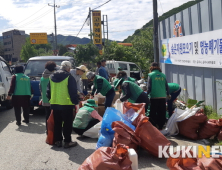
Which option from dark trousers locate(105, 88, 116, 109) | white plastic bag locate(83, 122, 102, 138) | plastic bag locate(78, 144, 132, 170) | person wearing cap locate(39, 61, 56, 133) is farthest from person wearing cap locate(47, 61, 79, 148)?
plastic bag locate(78, 144, 132, 170)

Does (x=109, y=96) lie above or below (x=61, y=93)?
below

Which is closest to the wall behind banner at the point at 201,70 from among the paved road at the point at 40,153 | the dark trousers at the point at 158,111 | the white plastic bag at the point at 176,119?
the white plastic bag at the point at 176,119

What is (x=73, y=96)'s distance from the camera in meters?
5.52

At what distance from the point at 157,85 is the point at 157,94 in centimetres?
21

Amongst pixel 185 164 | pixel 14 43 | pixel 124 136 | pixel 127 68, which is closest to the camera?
pixel 185 164

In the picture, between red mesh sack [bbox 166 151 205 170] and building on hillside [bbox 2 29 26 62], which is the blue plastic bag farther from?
building on hillside [bbox 2 29 26 62]

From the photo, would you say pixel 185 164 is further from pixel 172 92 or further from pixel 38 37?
pixel 38 37

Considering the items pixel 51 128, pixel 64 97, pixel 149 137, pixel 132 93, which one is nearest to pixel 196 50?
pixel 132 93

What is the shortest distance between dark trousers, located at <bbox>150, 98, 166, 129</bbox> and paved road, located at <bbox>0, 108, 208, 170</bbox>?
762 mm

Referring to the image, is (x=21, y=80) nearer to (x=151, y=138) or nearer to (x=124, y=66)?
(x=151, y=138)

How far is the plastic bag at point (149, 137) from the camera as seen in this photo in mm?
4840

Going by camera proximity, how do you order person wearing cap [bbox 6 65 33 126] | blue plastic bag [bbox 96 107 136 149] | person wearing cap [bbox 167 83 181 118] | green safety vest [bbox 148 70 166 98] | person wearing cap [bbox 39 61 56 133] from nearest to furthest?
blue plastic bag [bbox 96 107 136 149]
person wearing cap [bbox 39 61 56 133]
green safety vest [bbox 148 70 166 98]
person wearing cap [bbox 167 83 181 118]
person wearing cap [bbox 6 65 33 126]

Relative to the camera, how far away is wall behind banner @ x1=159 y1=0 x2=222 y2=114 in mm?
7309

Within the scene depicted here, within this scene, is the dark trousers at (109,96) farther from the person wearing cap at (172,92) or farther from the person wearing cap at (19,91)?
the person wearing cap at (19,91)
